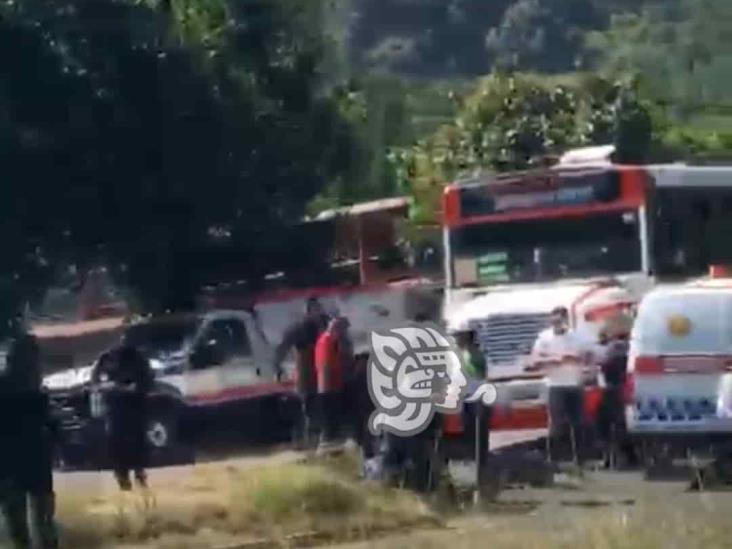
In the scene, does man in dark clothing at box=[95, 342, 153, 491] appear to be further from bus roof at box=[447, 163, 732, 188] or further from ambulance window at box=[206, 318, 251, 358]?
bus roof at box=[447, 163, 732, 188]

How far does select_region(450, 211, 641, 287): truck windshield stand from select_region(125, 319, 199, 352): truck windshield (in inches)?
153

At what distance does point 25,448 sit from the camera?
17.7 m

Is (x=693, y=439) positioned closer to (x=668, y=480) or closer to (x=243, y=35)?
(x=668, y=480)

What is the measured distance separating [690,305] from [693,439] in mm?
1504

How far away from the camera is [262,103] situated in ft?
110

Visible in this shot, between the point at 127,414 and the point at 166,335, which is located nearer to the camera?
the point at 127,414

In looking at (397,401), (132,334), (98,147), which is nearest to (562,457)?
(397,401)

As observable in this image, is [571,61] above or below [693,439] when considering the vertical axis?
above

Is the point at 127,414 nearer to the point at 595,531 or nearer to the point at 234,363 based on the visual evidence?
the point at 234,363

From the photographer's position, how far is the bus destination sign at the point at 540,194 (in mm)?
26359

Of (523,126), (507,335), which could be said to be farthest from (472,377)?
(523,126)

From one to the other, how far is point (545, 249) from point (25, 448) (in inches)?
417

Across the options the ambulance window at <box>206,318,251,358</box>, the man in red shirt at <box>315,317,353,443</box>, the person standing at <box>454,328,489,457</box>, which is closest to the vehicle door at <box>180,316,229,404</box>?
the ambulance window at <box>206,318,251,358</box>

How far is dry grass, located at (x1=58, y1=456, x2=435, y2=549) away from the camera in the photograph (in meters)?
17.8
